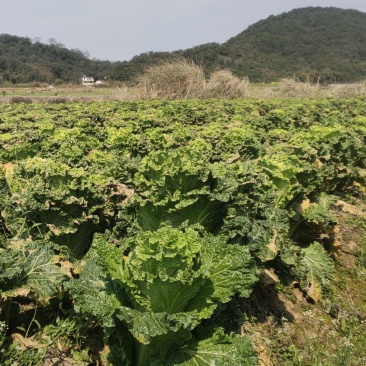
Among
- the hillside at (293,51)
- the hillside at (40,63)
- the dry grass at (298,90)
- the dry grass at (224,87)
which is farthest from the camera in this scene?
the hillside at (293,51)

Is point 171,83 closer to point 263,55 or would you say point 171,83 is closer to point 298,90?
point 298,90

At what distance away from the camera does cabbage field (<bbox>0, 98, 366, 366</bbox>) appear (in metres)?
2.45

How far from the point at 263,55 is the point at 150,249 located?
80.9 meters

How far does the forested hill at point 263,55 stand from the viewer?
61.5 m

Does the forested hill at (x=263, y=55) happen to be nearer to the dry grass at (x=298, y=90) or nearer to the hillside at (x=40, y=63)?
the hillside at (x=40, y=63)

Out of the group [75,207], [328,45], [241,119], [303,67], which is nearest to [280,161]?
[75,207]

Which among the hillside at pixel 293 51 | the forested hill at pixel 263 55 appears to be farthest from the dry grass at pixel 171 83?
the hillside at pixel 293 51

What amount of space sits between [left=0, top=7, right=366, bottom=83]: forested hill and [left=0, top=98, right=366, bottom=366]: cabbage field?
142 feet

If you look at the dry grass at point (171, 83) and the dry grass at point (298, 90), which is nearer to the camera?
the dry grass at point (171, 83)

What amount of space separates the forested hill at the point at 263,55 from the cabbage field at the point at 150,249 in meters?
43.2

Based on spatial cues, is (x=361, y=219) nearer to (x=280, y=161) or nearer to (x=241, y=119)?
(x=280, y=161)

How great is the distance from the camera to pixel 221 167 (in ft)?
11.6

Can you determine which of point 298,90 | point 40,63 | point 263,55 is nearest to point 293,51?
point 263,55

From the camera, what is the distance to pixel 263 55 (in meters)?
77.8
